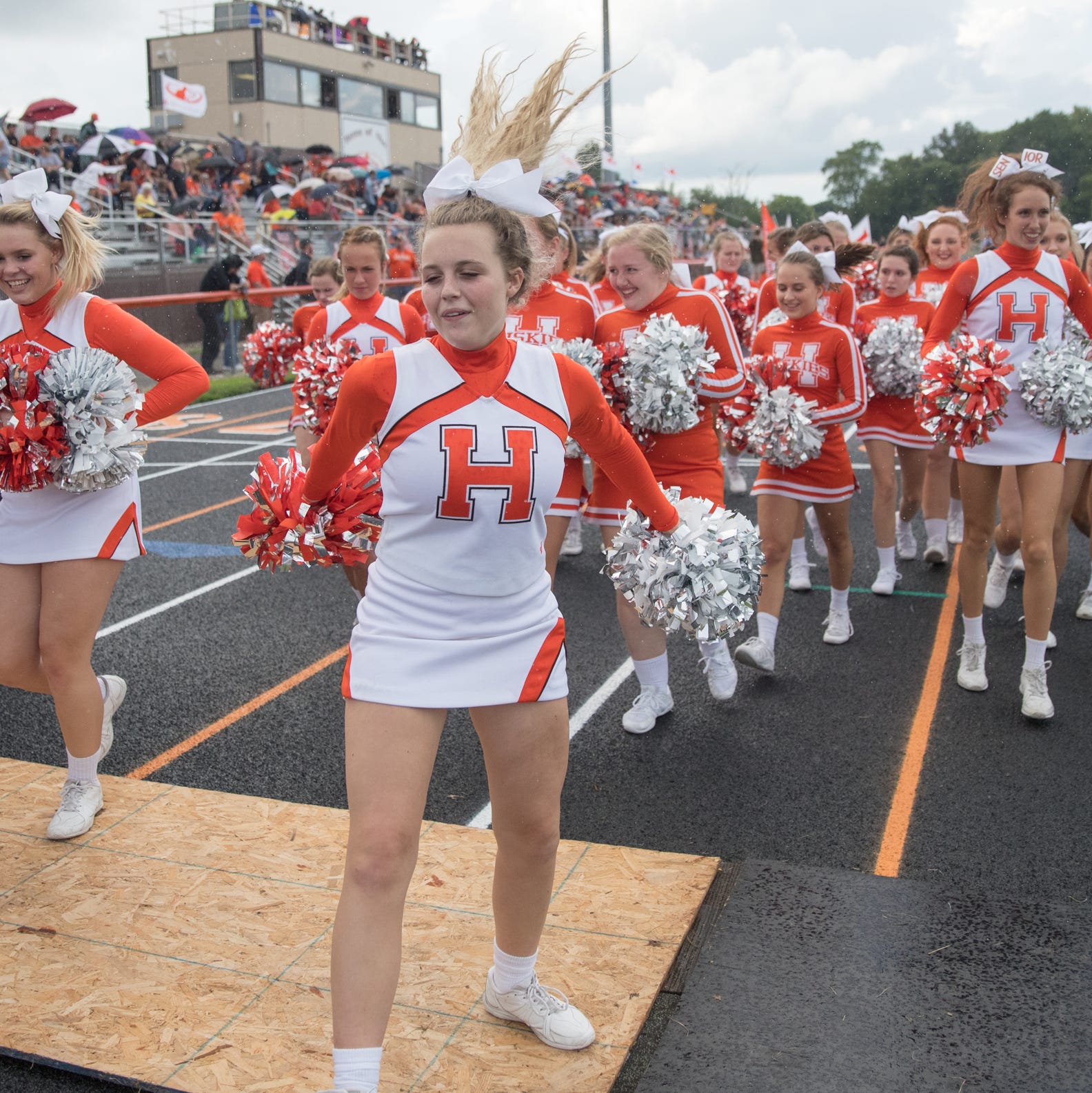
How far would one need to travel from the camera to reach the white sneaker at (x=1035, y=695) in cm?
481

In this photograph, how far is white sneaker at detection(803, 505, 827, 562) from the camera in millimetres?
7815

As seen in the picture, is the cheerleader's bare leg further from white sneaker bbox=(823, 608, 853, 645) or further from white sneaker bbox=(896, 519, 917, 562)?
white sneaker bbox=(896, 519, 917, 562)

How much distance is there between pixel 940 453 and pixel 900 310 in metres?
0.94

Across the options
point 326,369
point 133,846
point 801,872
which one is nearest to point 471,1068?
point 801,872

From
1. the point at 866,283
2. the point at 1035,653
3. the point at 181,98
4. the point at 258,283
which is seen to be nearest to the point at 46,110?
the point at 181,98

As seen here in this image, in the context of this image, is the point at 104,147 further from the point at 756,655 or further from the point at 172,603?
the point at 756,655

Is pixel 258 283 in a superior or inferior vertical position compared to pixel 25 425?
superior

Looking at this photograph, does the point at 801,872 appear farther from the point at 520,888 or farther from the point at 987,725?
the point at 987,725

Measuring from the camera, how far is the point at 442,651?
2.32m

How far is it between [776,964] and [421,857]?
45.2 inches

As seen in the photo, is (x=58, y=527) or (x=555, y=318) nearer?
(x=58, y=527)

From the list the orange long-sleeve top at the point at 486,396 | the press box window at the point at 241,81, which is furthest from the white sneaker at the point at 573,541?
the press box window at the point at 241,81

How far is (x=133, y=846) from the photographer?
3.72 meters

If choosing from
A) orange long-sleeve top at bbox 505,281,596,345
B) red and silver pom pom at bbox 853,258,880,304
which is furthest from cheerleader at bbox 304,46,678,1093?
red and silver pom pom at bbox 853,258,880,304
